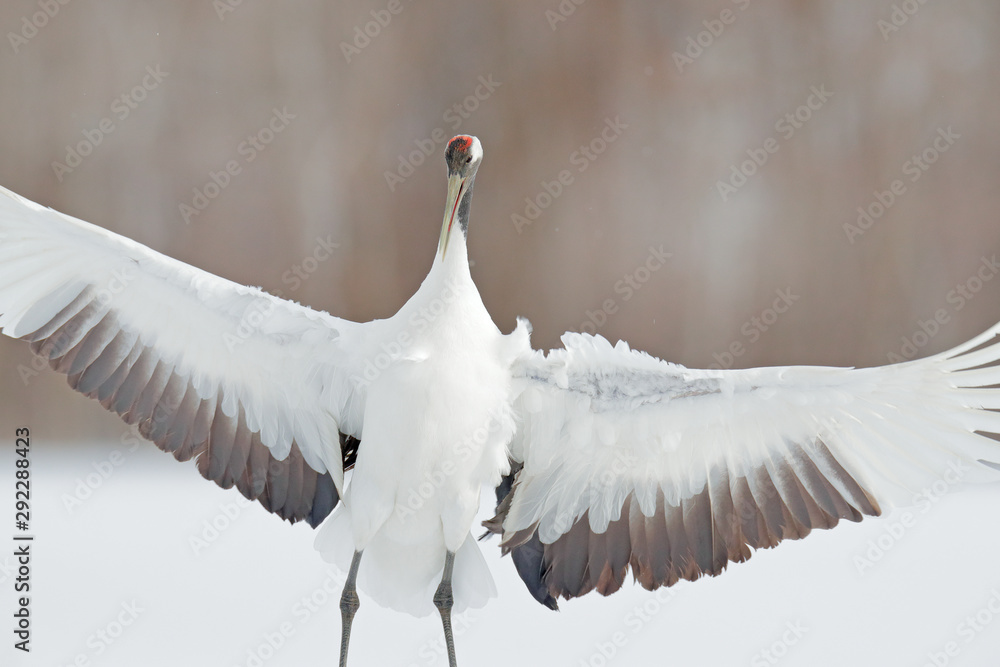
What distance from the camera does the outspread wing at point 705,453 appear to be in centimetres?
151

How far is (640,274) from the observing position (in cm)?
397

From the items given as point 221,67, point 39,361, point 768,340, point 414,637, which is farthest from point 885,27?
point 39,361
